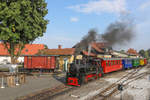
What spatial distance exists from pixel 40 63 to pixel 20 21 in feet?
26.3

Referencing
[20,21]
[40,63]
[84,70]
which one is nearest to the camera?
[84,70]

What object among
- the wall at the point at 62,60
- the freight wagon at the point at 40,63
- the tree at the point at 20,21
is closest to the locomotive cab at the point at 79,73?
the tree at the point at 20,21

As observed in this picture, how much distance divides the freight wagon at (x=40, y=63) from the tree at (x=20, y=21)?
321cm

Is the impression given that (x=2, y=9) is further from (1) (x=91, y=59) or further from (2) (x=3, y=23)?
(1) (x=91, y=59)

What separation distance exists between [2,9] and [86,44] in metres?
11.7

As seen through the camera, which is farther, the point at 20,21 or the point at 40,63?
the point at 40,63

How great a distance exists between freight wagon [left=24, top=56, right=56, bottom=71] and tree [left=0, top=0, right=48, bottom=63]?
3.21m

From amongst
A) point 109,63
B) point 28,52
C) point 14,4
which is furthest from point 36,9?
point 28,52

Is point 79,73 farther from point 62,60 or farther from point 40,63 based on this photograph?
point 62,60

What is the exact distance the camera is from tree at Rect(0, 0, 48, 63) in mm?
16922

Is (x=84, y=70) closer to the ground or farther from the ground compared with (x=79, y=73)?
farther from the ground

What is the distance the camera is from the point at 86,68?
12.9m

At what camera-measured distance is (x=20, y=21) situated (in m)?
17.5

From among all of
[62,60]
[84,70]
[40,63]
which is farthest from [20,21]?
[62,60]
